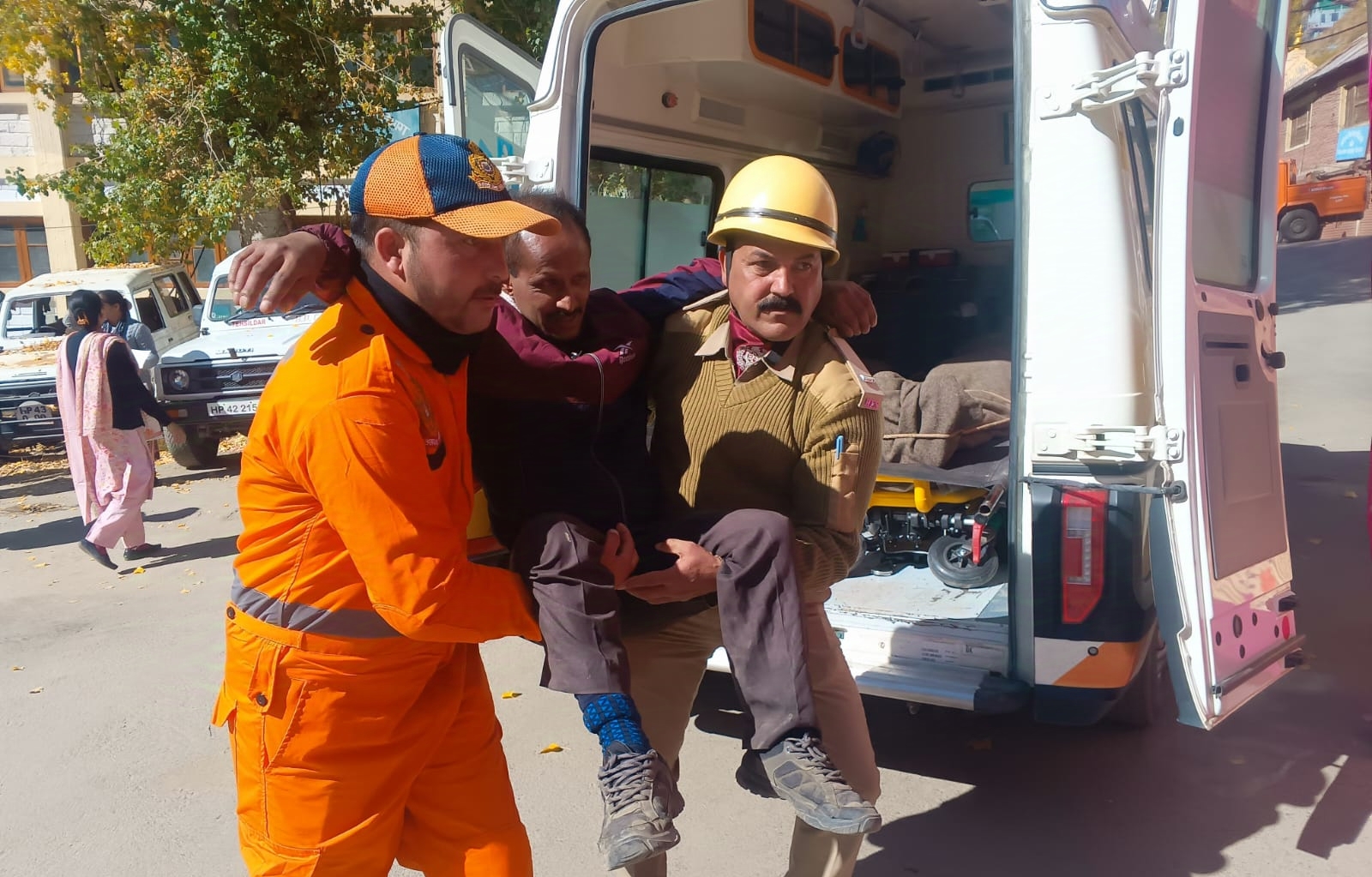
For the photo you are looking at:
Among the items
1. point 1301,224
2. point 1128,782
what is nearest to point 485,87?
point 1128,782

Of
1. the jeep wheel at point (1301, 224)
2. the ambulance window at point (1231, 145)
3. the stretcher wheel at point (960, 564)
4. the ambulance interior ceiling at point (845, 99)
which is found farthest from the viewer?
the jeep wheel at point (1301, 224)

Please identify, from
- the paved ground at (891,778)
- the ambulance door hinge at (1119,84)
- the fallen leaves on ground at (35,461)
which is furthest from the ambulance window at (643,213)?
the fallen leaves on ground at (35,461)

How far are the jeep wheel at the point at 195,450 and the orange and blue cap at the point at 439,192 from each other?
9404 mm

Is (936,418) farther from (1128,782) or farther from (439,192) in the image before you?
(439,192)

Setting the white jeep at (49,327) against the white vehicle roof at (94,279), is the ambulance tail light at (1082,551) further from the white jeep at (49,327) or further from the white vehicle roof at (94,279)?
the white vehicle roof at (94,279)

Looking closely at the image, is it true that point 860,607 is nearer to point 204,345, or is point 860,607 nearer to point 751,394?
point 751,394

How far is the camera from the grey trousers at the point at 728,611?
199 cm

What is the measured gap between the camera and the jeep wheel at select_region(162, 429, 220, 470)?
33.6 ft

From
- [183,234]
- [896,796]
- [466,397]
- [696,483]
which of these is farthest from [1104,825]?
[183,234]

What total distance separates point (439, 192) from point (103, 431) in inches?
252

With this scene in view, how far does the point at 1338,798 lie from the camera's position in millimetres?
3387

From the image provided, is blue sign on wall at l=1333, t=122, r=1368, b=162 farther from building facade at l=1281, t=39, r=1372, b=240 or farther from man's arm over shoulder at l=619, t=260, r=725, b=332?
building facade at l=1281, t=39, r=1372, b=240

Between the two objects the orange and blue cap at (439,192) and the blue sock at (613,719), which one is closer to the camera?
the orange and blue cap at (439,192)

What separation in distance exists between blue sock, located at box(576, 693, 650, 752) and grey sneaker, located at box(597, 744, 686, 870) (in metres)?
0.02
